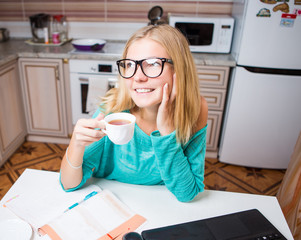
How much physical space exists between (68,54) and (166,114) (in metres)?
1.70

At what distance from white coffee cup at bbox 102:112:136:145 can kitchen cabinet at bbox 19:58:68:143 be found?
1.79 metres

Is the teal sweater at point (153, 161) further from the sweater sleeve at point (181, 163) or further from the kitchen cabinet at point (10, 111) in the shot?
the kitchen cabinet at point (10, 111)

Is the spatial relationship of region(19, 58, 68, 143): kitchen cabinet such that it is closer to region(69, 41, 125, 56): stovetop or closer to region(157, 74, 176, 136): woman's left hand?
region(69, 41, 125, 56): stovetop

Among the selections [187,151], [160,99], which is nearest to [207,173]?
[187,151]

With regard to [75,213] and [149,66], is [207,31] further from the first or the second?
[75,213]

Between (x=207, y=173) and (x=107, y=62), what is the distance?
1304 mm

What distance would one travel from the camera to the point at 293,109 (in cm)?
237

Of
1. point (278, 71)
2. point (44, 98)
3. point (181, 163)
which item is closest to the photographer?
point (181, 163)

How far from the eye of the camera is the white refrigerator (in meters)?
2.14

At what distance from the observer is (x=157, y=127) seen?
1.07m

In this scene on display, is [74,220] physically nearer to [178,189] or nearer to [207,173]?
[178,189]

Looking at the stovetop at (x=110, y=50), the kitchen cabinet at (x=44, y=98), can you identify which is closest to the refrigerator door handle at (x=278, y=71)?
the stovetop at (x=110, y=50)

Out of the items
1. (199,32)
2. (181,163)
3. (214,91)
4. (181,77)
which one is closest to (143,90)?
(181,77)

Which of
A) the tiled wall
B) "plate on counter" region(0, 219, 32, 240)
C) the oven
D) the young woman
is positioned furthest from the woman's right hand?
the tiled wall
